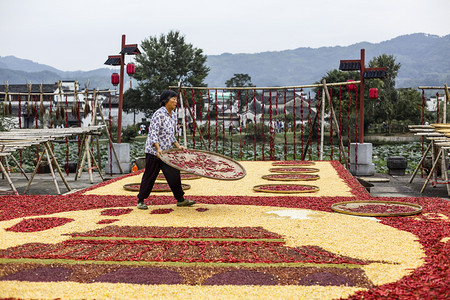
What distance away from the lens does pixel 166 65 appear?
43.1 meters

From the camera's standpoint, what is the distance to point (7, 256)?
3459 millimetres

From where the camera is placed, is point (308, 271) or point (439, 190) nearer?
point (308, 271)

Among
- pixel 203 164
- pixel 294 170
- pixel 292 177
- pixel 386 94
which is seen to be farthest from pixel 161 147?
pixel 386 94

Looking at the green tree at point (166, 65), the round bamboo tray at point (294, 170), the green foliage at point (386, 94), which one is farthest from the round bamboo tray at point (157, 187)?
the green tree at point (166, 65)

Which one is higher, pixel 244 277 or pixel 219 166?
pixel 219 166

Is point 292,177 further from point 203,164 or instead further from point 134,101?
point 134,101

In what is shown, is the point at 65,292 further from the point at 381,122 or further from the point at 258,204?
the point at 381,122

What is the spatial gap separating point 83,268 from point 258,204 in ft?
9.32

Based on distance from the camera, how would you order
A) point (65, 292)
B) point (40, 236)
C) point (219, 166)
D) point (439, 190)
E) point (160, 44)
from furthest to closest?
point (160, 44) < point (439, 190) < point (219, 166) < point (40, 236) < point (65, 292)

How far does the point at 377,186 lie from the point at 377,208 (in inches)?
118

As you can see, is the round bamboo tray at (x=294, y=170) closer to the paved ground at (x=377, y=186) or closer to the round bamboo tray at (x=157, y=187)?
the paved ground at (x=377, y=186)

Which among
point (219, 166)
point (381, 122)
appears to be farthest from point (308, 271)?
point (381, 122)

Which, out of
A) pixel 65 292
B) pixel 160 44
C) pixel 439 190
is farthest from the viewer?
pixel 160 44

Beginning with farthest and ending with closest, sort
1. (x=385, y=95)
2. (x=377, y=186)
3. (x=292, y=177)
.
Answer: (x=385, y=95) → (x=377, y=186) → (x=292, y=177)
